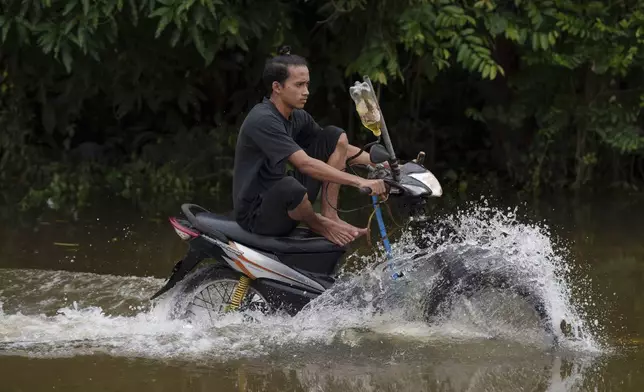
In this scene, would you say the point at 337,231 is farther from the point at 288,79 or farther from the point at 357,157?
the point at 288,79

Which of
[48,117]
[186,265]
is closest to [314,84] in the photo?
[48,117]

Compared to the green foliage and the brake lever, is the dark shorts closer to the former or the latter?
the brake lever

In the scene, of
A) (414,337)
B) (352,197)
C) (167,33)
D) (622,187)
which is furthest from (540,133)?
(414,337)

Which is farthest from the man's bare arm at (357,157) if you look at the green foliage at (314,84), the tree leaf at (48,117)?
the tree leaf at (48,117)

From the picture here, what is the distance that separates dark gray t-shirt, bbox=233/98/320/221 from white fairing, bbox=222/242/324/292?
25 centimetres

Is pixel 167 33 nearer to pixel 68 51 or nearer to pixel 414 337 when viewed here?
pixel 68 51

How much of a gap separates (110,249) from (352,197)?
9.79ft

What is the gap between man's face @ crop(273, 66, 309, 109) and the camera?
6664 millimetres

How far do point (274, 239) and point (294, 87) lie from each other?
827mm

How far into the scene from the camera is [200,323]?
22.6 ft

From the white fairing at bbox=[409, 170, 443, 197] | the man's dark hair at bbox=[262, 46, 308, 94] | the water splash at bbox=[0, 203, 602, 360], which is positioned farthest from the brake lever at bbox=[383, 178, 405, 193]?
the man's dark hair at bbox=[262, 46, 308, 94]

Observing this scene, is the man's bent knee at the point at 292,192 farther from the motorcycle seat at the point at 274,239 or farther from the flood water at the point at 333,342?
the flood water at the point at 333,342

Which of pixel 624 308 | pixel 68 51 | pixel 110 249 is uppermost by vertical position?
pixel 68 51

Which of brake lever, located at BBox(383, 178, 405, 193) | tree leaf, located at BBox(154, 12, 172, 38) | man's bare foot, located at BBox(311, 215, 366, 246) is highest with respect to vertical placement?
tree leaf, located at BBox(154, 12, 172, 38)
